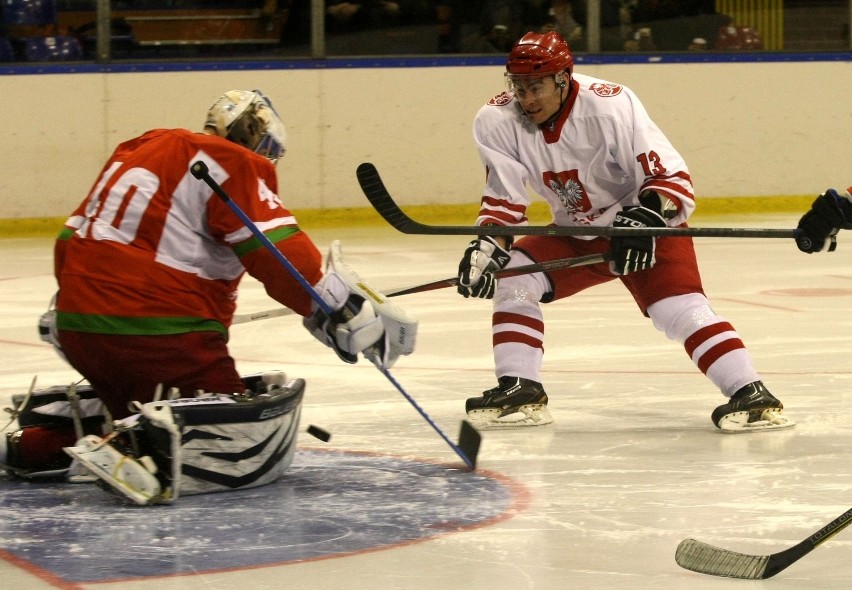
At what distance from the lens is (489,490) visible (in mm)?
3045

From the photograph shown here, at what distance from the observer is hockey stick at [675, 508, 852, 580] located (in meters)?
2.37

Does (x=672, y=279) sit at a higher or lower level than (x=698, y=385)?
higher

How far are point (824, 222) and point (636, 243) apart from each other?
0.51 m

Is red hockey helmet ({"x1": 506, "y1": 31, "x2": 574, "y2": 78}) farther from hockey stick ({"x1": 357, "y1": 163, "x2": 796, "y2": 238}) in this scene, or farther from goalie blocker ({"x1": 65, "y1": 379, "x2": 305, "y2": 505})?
goalie blocker ({"x1": 65, "y1": 379, "x2": 305, "y2": 505})

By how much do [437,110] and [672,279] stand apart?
490 centimetres

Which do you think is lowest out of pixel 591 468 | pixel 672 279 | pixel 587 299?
pixel 587 299

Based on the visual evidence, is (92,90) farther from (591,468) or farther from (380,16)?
(591,468)

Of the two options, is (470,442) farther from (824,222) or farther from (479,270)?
(824,222)

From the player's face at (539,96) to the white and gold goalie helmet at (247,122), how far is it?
2.53ft

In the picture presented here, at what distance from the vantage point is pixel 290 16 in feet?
27.6

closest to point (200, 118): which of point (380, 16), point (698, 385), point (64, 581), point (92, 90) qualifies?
point (92, 90)

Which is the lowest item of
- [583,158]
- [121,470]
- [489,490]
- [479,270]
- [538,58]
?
[489,490]

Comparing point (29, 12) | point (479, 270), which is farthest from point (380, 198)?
point (29, 12)

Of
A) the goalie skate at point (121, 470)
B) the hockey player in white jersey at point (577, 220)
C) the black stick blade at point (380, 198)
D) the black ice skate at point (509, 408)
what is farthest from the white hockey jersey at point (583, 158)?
the goalie skate at point (121, 470)
